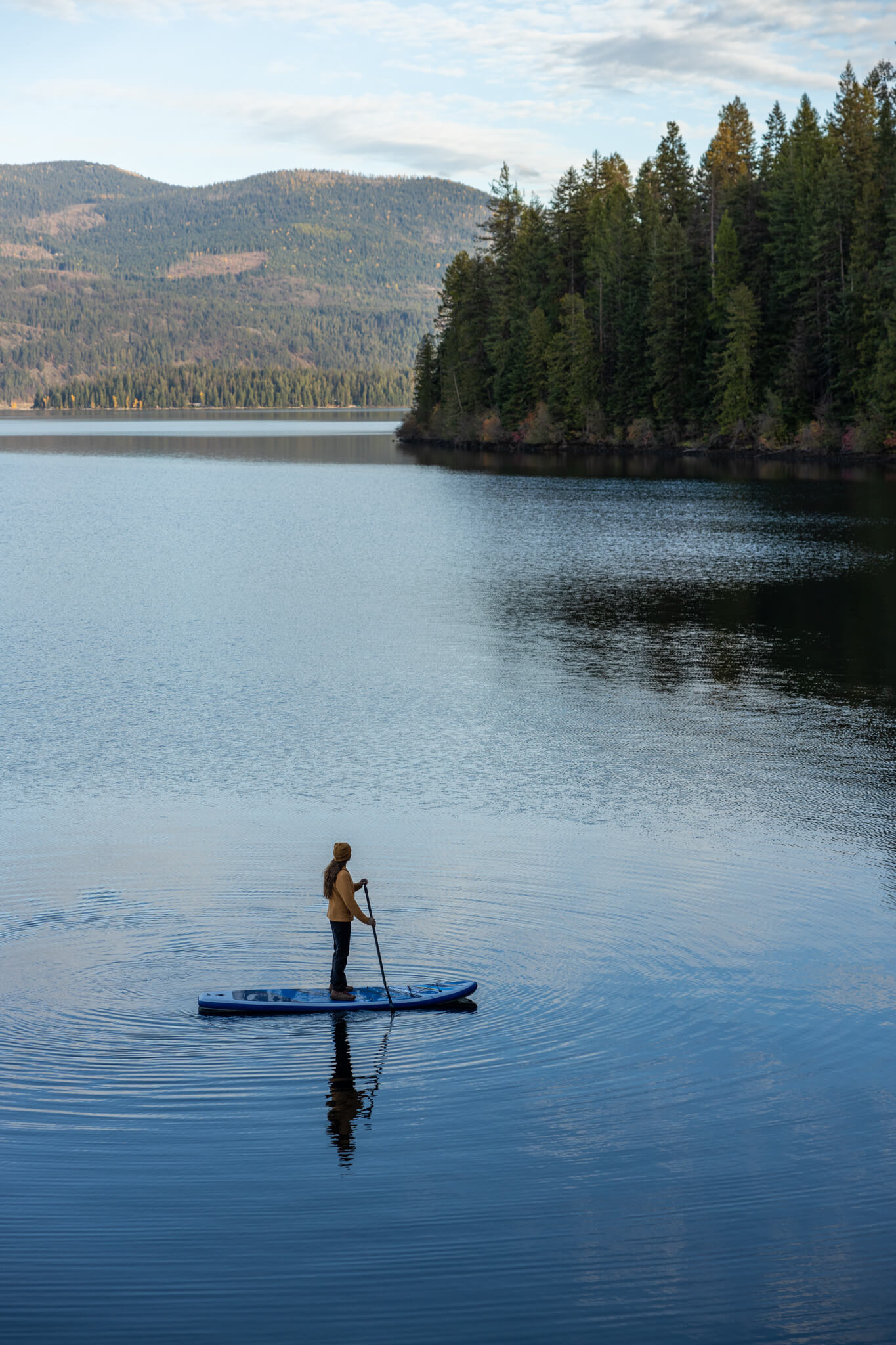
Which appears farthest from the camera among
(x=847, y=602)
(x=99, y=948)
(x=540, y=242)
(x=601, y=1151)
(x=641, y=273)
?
(x=540, y=242)

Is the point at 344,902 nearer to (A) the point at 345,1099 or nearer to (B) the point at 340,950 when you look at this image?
(B) the point at 340,950

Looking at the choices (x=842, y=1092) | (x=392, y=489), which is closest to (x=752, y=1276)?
(x=842, y=1092)

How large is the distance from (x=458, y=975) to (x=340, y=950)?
1.27 m

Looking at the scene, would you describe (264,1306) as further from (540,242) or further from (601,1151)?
(540,242)

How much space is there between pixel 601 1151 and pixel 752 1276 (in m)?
1.64

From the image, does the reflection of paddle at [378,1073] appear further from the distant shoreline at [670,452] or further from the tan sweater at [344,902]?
the distant shoreline at [670,452]

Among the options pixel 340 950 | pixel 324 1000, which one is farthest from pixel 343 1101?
pixel 340 950

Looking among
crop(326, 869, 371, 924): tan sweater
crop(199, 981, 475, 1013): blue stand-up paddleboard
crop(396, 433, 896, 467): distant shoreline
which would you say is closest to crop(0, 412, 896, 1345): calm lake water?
crop(199, 981, 475, 1013): blue stand-up paddleboard

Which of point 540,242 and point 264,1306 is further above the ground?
point 540,242

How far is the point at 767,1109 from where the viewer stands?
34.1 feet

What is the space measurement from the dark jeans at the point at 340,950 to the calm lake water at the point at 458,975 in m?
0.42

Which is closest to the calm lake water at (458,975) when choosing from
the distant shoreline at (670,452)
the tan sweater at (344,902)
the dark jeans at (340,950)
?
the dark jeans at (340,950)

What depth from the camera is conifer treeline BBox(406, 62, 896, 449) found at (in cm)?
9450

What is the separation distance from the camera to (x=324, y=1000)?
478 inches
